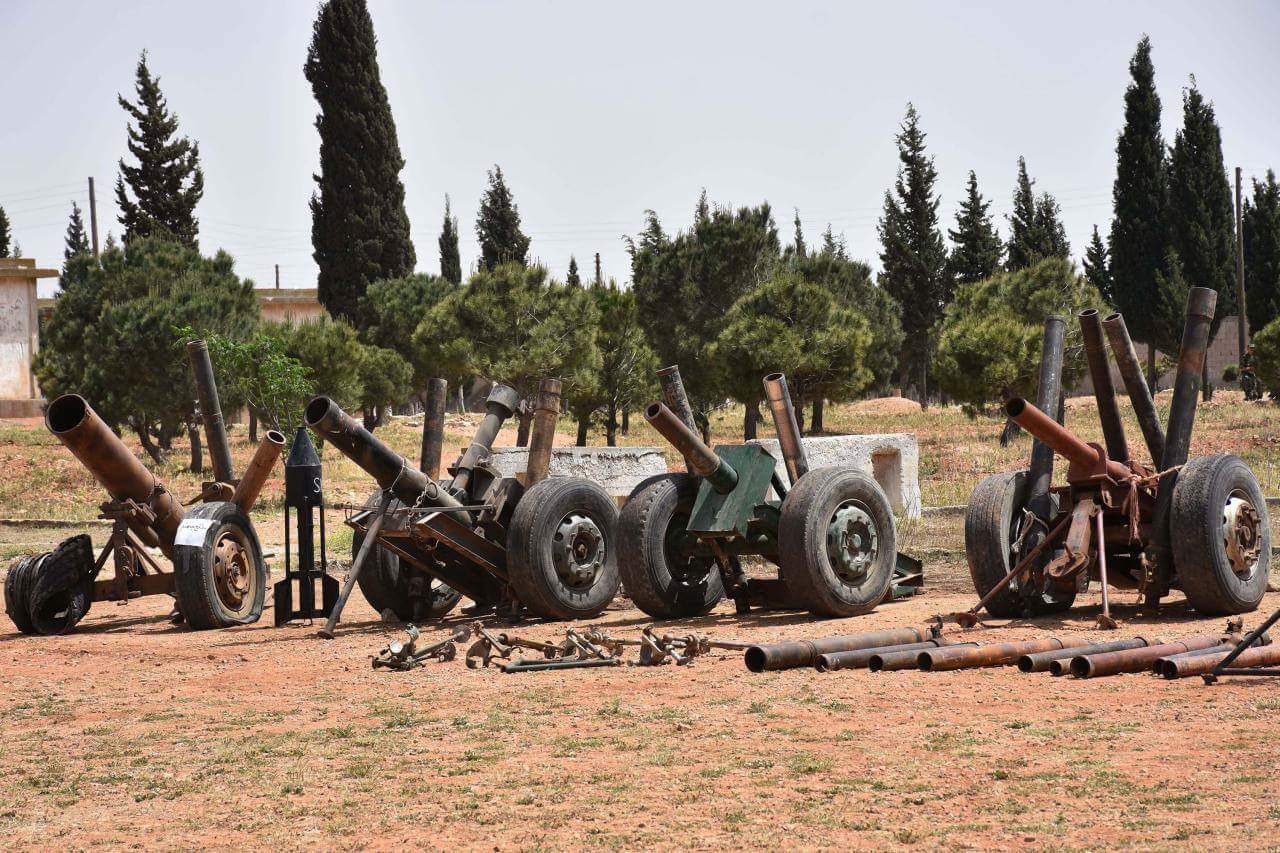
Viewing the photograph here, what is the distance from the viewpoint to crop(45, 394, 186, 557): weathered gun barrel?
1166cm

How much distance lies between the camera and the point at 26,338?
4216 centimetres

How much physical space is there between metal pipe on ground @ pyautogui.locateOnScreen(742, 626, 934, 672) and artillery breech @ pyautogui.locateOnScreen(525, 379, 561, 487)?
4.41 m

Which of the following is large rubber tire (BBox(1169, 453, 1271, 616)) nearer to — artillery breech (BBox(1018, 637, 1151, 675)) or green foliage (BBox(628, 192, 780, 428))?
artillery breech (BBox(1018, 637, 1151, 675))

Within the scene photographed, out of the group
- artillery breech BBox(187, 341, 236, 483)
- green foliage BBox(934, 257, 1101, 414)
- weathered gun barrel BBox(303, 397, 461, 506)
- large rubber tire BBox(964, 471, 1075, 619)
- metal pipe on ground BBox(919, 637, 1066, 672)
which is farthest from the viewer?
green foliage BBox(934, 257, 1101, 414)

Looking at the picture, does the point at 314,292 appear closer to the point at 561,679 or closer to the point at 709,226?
the point at 709,226

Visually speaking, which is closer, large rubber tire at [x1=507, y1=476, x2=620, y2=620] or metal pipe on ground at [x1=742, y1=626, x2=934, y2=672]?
metal pipe on ground at [x1=742, y1=626, x2=934, y2=672]

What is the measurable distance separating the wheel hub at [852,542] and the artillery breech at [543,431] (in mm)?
2926

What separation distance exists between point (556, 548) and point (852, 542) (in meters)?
2.32

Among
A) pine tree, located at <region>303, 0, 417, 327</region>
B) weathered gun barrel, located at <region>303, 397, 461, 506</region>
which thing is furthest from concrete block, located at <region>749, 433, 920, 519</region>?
pine tree, located at <region>303, 0, 417, 327</region>

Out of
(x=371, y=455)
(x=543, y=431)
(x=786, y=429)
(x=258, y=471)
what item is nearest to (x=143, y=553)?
(x=258, y=471)

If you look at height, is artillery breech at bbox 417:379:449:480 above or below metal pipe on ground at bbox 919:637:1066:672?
above

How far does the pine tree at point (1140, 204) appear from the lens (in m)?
48.6

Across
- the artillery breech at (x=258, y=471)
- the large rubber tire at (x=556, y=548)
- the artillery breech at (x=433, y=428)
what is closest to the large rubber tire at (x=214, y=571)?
the artillery breech at (x=258, y=471)

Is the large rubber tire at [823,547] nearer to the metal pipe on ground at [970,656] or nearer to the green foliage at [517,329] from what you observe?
the metal pipe on ground at [970,656]
